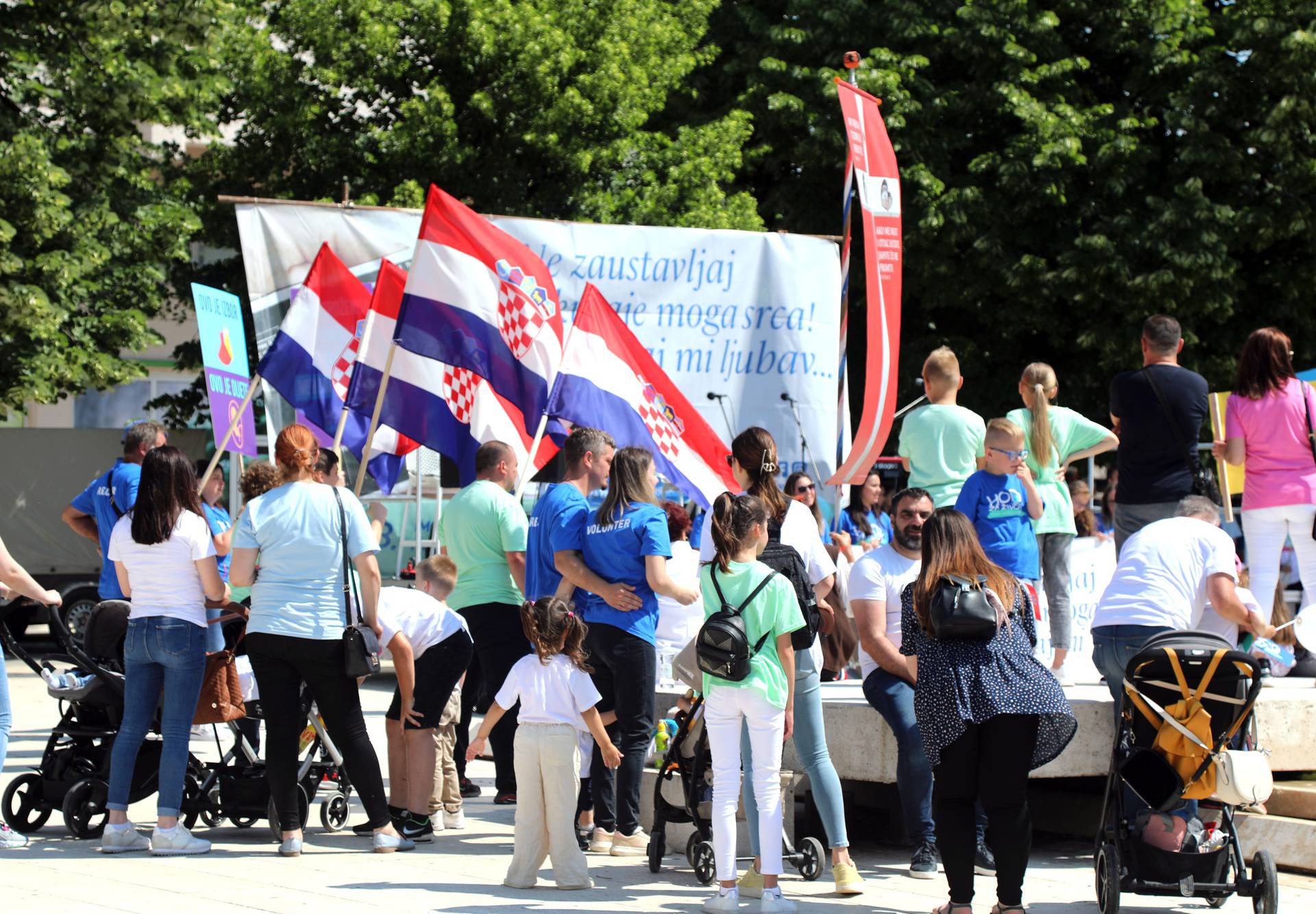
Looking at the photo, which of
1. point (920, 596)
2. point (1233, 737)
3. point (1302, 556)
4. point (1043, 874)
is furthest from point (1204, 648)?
point (1302, 556)

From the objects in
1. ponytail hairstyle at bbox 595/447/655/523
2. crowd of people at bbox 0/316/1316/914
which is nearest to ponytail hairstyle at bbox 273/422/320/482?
crowd of people at bbox 0/316/1316/914

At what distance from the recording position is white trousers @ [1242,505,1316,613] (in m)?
8.34

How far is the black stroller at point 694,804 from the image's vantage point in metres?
7.31

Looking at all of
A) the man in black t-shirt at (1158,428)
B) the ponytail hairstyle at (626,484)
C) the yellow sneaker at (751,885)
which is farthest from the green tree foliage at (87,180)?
the yellow sneaker at (751,885)

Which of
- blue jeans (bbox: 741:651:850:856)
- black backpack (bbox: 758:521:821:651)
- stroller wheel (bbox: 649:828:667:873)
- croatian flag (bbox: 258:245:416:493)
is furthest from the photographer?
croatian flag (bbox: 258:245:416:493)

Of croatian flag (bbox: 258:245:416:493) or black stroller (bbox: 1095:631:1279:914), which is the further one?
croatian flag (bbox: 258:245:416:493)

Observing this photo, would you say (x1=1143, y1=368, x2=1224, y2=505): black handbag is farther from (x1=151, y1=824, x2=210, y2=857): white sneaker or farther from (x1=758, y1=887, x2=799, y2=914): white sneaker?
(x1=151, y1=824, x2=210, y2=857): white sneaker

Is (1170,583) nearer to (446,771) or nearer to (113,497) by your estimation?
(446,771)

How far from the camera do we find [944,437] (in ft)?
28.2

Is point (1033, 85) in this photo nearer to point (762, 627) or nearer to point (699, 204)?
point (699, 204)

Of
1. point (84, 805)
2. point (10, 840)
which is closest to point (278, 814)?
point (84, 805)

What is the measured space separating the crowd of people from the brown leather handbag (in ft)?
0.91

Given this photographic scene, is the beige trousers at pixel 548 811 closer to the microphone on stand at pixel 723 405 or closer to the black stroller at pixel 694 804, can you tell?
the black stroller at pixel 694 804

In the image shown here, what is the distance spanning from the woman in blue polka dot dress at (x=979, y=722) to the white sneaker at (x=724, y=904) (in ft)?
2.60
